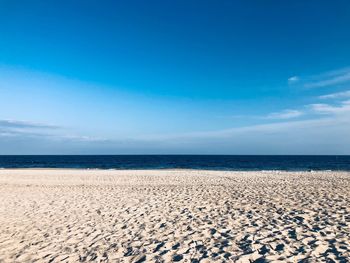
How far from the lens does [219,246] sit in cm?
637

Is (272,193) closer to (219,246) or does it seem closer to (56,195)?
(219,246)

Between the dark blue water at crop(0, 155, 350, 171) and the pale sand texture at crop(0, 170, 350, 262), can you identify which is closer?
the pale sand texture at crop(0, 170, 350, 262)

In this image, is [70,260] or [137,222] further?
[137,222]

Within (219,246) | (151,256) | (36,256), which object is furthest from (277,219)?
(36,256)

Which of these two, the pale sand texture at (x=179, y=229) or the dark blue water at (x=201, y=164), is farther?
the dark blue water at (x=201, y=164)

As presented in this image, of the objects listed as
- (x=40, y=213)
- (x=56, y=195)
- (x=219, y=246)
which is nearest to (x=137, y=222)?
(x=219, y=246)

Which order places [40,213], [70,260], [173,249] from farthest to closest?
1. [40,213]
2. [173,249]
3. [70,260]

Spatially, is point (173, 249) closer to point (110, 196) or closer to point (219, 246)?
point (219, 246)

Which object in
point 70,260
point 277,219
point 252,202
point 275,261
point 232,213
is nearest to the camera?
point 275,261

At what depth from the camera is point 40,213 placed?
401 inches

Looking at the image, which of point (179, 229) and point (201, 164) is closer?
point (179, 229)

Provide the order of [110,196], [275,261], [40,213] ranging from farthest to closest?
[110,196] < [40,213] < [275,261]

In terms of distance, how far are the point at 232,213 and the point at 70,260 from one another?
5.48 metres

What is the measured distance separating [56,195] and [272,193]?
1093cm
